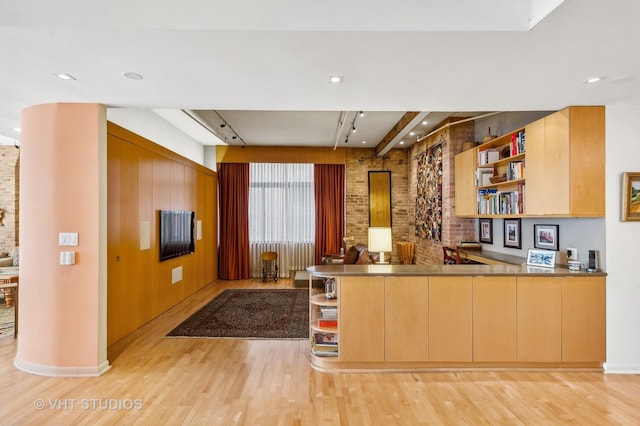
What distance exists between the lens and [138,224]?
450 centimetres

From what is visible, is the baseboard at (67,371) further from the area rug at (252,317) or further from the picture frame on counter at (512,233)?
the picture frame on counter at (512,233)

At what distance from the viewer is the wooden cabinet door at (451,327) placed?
327cm

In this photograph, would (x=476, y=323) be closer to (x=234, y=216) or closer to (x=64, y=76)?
(x=64, y=76)

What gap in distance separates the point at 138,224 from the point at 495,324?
14.7 ft

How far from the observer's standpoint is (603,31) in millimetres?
1984

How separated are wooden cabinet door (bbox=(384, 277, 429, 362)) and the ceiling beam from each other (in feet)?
8.99

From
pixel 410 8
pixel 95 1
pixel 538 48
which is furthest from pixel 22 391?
pixel 538 48

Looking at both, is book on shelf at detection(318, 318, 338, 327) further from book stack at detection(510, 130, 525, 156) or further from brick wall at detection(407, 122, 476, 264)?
brick wall at detection(407, 122, 476, 264)

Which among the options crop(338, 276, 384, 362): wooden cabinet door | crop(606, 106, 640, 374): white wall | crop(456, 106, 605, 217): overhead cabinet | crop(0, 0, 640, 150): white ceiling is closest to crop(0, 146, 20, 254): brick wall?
crop(0, 0, 640, 150): white ceiling

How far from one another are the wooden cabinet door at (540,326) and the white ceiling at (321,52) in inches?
75.7

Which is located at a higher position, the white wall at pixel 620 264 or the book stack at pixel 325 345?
the white wall at pixel 620 264

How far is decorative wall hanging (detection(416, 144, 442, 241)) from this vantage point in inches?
241

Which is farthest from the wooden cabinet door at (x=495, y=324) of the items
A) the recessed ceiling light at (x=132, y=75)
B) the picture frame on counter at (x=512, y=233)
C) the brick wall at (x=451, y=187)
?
the recessed ceiling light at (x=132, y=75)

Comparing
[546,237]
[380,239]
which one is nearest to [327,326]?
[380,239]
